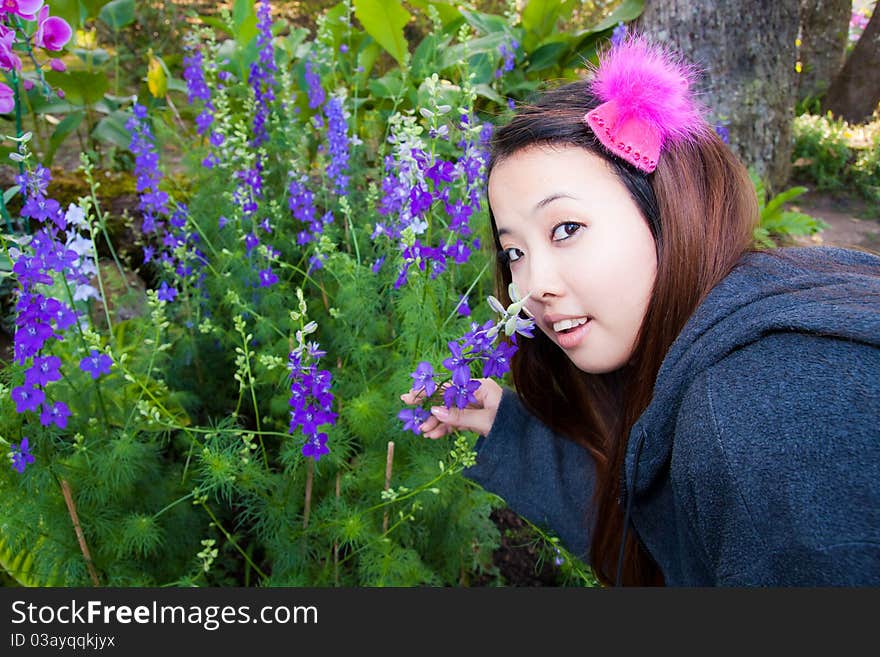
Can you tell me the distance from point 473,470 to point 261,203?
105 cm

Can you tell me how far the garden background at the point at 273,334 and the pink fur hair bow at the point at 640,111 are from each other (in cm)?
27

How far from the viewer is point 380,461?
5.90ft

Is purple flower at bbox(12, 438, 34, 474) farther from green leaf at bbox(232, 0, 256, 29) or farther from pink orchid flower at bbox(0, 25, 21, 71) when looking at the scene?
green leaf at bbox(232, 0, 256, 29)

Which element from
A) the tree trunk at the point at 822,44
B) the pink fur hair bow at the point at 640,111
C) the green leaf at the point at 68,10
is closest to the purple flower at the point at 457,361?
the pink fur hair bow at the point at 640,111

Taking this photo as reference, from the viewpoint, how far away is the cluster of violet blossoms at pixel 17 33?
139 cm

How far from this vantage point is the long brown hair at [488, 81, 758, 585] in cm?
124

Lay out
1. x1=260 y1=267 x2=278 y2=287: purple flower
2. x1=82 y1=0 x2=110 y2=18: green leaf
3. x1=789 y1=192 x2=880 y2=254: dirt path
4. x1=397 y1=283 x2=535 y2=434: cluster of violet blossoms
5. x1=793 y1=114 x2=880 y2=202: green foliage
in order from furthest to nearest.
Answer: x1=793 y1=114 x2=880 y2=202: green foliage → x1=789 y1=192 x2=880 y2=254: dirt path → x1=82 y1=0 x2=110 y2=18: green leaf → x1=260 y1=267 x2=278 y2=287: purple flower → x1=397 y1=283 x2=535 y2=434: cluster of violet blossoms

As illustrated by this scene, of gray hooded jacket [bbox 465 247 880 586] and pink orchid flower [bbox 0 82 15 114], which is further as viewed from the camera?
pink orchid flower [bbox 0 82 15 114]

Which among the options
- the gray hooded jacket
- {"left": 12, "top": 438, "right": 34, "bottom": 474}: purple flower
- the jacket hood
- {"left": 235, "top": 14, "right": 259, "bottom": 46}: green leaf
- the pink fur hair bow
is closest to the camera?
the gray hooded jacket

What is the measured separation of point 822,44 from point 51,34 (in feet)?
24.8

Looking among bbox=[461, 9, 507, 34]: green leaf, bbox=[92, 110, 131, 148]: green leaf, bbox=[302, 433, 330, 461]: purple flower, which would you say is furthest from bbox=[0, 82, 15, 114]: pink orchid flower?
bbox=[461, 9, 507, 34]: green leaf

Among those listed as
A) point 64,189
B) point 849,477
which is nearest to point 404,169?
point 849,477

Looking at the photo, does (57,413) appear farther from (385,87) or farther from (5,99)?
(385,87)

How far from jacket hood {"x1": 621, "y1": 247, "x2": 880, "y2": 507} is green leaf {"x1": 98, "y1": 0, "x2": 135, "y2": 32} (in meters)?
3.36
